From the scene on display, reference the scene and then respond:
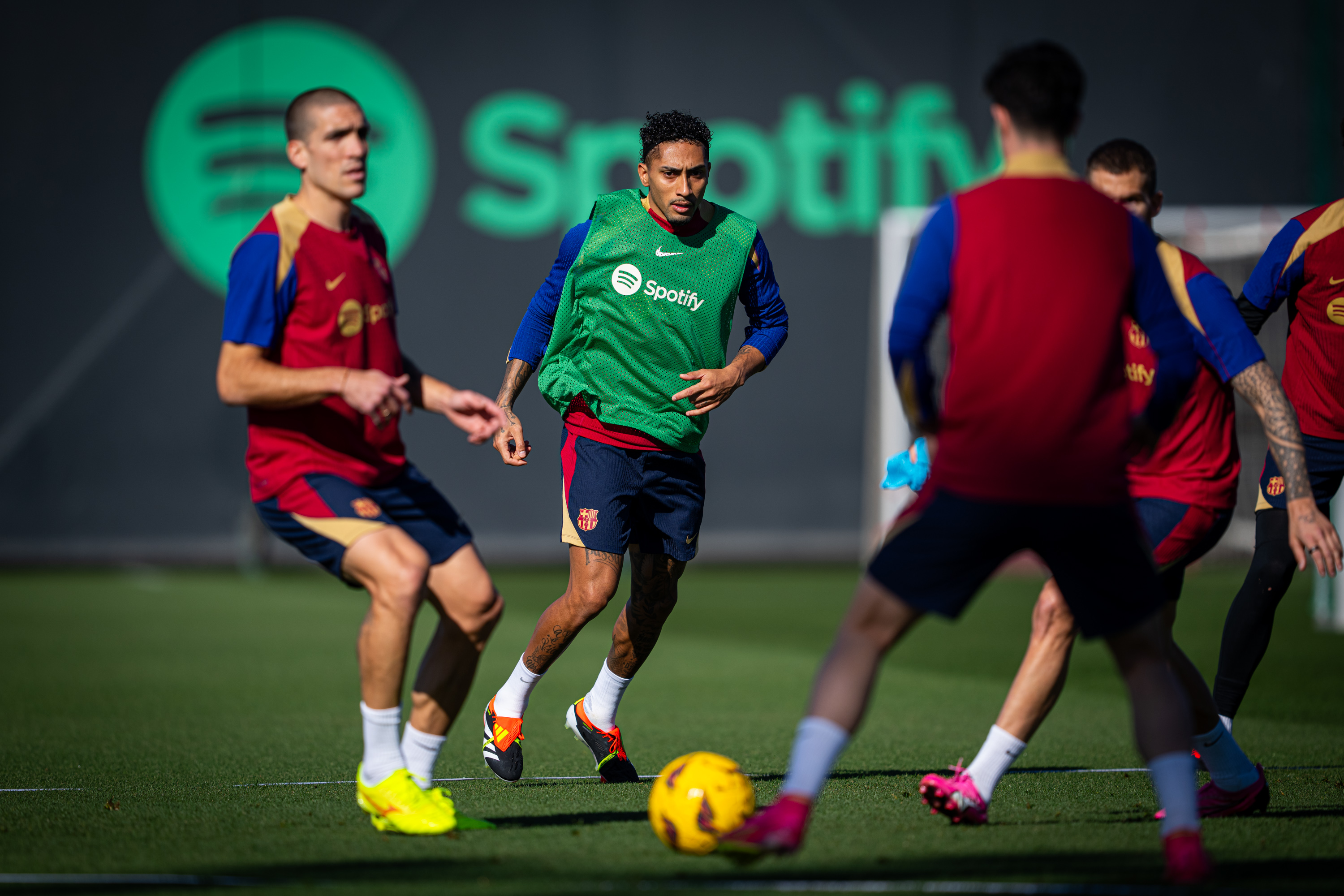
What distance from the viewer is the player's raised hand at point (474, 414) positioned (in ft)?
12.5

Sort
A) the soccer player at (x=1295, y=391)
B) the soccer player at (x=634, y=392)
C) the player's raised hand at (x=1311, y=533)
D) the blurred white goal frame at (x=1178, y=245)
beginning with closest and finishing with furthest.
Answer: the player's raised hand at (x=1311, y=533) < the soccer player at (x=1295, y=391) < the soccer player at (x=634, y=392) < the blurred white goal frame at (x=1178, y=245)

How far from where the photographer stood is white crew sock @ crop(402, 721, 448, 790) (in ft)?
13.5

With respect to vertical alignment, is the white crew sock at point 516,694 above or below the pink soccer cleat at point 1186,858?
below

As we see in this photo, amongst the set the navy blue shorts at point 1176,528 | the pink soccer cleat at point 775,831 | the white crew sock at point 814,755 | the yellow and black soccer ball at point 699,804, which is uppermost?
the navy blue shorts at point 1176,528

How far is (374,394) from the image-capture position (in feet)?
11.9

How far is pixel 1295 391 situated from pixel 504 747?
9.95 feet

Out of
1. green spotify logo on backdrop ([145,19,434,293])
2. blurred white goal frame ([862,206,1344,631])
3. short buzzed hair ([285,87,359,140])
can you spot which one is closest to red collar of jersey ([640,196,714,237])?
short buzzed hair ([285,87,359,140])

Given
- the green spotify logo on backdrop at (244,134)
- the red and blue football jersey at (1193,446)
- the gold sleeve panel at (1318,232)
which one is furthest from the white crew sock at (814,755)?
the green spotify logo on backdrop at (244,134)

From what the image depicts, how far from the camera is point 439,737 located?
4.14 m

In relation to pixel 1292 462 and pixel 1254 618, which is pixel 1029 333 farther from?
pixel 1254 618

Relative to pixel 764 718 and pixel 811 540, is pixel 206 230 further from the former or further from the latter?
pixel 764 718

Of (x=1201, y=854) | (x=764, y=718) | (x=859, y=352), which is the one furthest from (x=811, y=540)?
(x=1201, y=854)

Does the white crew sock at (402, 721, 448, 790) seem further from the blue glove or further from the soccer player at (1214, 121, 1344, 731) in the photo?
the soccer player at (1214, 121, 1344, 731)

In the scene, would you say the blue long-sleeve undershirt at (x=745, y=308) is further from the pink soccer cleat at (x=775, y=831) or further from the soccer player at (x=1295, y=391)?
the pink soccer cleat at (x=775, y=831)
